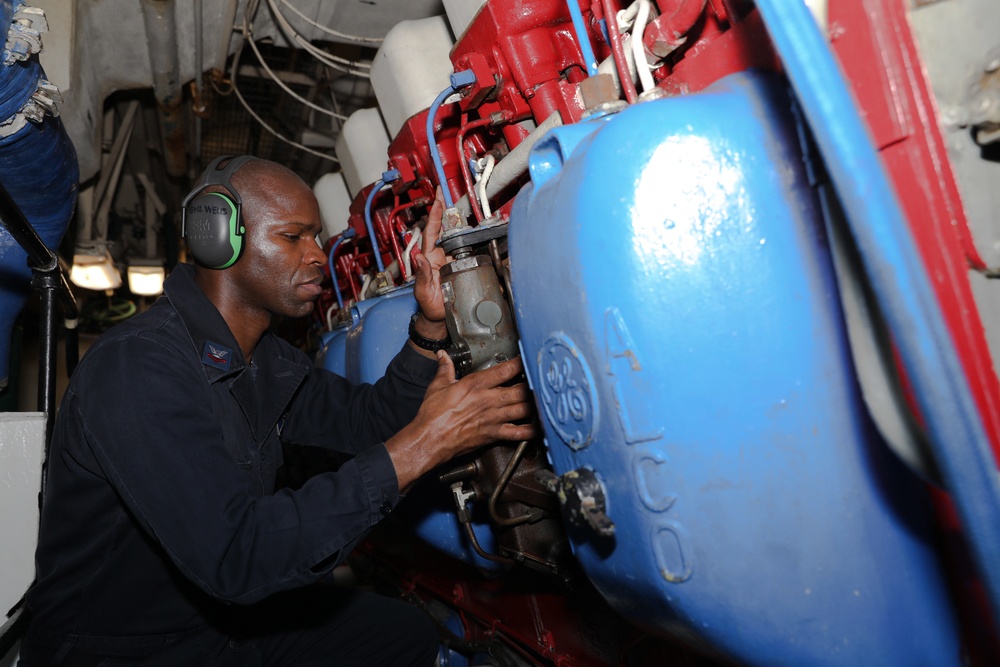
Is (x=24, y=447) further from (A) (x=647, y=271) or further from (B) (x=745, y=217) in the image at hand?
(B) (x=745, y=217)

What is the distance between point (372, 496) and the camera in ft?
4.06

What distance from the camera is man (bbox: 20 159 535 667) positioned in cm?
118

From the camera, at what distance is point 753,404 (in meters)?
0.75

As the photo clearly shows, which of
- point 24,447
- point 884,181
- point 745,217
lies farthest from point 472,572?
point 884,181

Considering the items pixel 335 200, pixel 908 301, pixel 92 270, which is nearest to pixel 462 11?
pixel 908 301

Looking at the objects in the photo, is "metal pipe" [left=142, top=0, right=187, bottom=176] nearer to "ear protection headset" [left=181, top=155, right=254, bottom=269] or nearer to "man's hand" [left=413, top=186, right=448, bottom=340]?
"ear protection headset" [left=181, top=155, right=254, bottom=269]

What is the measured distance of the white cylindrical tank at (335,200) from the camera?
3971 mm

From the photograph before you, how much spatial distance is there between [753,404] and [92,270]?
539 centimetres

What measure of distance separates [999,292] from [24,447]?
2040 millimetres

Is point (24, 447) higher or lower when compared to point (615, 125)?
lower

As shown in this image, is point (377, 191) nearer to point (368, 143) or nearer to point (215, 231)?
point (368, 143)

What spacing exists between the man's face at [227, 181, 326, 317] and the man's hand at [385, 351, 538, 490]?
619 millimetres

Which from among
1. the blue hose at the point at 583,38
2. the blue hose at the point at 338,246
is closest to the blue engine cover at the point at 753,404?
the blue hose at the point at 583,38

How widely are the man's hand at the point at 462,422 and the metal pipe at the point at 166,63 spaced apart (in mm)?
2806
